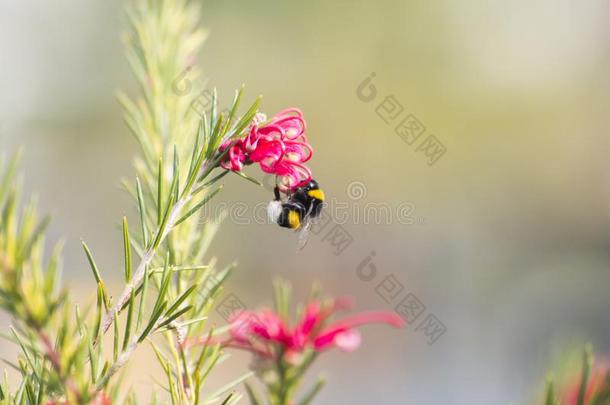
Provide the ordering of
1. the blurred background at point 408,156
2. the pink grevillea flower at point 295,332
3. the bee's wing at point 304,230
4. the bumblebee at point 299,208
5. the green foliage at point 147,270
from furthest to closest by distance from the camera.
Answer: the blurred background at point 408,156 < the bee's wing at point 304,230 < the bumblebee at point 299,208 < the pink grevillea flower at point 295,332 < the green foliage at point 147,270

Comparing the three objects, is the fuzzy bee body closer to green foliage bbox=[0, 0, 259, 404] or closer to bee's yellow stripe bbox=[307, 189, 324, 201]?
bee's yellow stripe bbox=[307, 189, 324, 201]

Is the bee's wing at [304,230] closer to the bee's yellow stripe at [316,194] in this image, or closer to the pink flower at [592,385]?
the bee's yellow stripe at [316,194]

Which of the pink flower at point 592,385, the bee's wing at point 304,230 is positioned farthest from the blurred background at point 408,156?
the pink flower at point 592,385

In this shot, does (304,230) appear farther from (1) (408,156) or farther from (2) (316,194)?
(1) (408,156)

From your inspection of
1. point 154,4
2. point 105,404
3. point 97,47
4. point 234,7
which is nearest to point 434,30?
point 234,7

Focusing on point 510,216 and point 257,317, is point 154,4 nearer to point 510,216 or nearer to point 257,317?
point 257,317

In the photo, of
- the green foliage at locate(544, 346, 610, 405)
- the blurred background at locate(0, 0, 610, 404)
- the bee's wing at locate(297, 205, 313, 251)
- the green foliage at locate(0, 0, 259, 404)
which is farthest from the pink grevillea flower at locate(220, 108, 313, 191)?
the blurred background at locate(0, 0, 610, 404)
